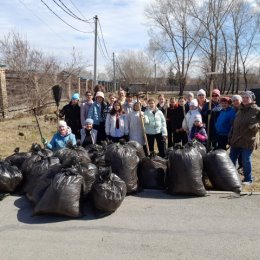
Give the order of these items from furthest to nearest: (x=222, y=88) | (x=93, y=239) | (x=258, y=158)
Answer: (x=222, y=88) → (x=258, y=158) → (x=93, y=239)

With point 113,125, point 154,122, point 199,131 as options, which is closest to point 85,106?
point 113,125

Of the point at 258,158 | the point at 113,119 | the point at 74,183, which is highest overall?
the point at 113,119

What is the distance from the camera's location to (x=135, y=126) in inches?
260

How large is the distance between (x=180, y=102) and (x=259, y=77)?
52.5 meters

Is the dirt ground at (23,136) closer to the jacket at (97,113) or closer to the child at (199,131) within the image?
the child at (199,131)

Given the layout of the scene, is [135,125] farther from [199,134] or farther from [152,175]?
[152,175]

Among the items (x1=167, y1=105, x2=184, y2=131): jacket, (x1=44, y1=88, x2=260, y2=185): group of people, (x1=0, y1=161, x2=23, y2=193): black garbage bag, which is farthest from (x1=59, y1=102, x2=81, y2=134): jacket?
(x1=0, y1=161, x2=23, y2=193): black garbage bag

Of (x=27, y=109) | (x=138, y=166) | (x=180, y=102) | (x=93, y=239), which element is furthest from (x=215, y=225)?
(x=27, y=109)

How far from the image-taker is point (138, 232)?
386 centimetres

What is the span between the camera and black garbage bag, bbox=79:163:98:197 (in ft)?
15.2

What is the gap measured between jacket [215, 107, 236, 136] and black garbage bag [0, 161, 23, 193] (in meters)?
3.44

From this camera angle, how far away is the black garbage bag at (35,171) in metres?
5.03

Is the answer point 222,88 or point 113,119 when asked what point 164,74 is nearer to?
point 222,88

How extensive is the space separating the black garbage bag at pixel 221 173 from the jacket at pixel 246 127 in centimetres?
53
